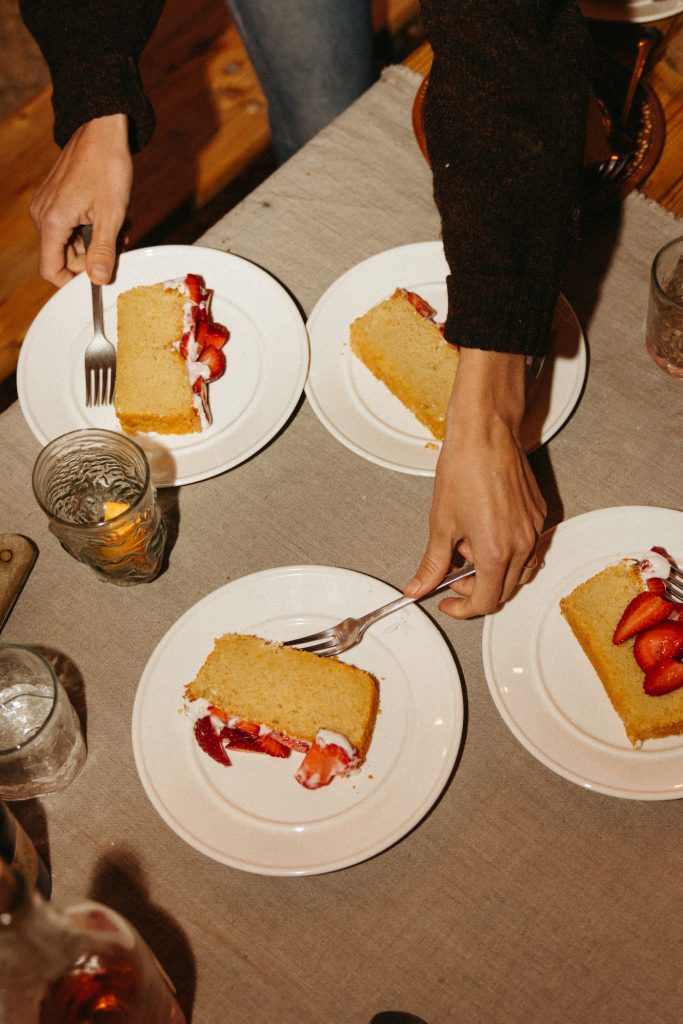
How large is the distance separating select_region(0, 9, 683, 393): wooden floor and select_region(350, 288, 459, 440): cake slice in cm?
146

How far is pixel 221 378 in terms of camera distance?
4.39 ft

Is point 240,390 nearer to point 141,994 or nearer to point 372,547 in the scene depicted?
point 372,547

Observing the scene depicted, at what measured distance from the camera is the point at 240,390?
1.32 metres

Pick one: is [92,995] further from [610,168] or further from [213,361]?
[610,168]

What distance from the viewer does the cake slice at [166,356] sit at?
128 cm

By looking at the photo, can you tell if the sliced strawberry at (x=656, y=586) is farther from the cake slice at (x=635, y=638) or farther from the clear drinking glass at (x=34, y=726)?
the clear drinking glass at (x=34, y=726)

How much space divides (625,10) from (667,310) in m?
0.58

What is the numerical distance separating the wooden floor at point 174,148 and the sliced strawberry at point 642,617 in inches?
75.2

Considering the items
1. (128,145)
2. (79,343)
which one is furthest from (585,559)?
(128,145)

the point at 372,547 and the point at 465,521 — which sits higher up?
the point at 465,521

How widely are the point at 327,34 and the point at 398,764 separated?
149 cm

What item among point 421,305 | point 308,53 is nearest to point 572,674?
point 421,305

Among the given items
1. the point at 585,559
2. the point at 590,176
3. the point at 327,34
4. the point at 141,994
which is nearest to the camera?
the point at 141,994

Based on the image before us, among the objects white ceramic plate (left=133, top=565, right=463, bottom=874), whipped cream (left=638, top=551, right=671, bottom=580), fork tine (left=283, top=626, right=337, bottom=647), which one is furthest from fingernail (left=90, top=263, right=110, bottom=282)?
whipped cream (left=638, top=551, right=671, bottom=580)
